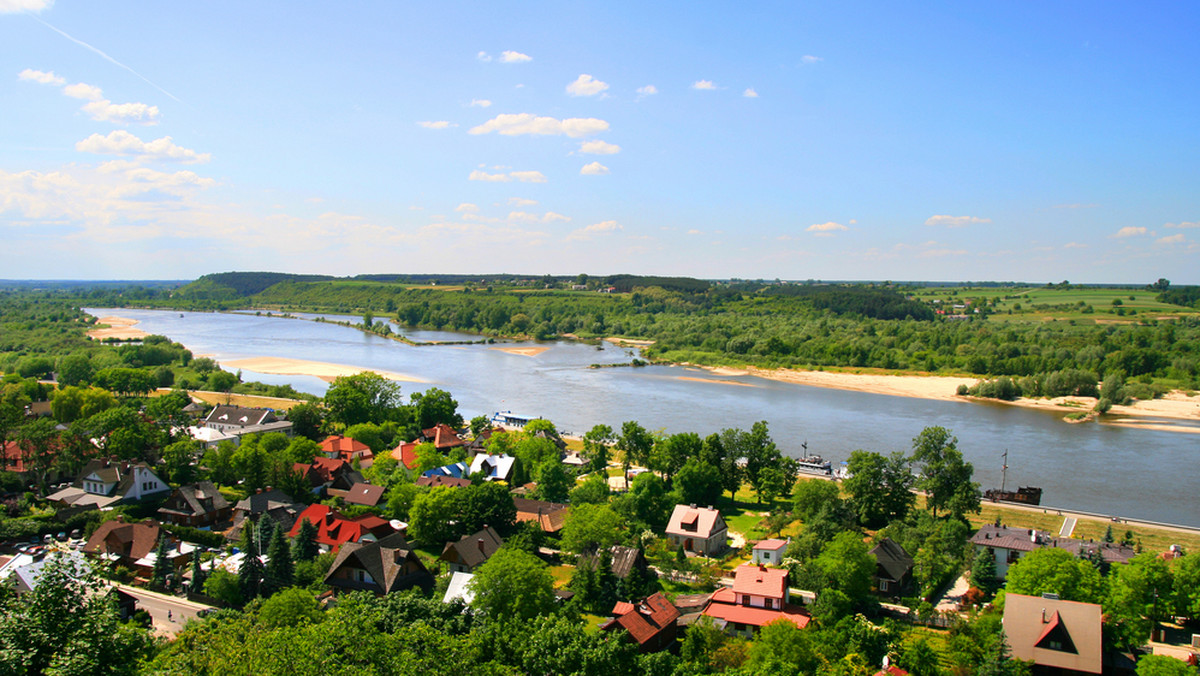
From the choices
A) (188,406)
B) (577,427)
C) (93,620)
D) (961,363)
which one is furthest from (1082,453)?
(188,406)

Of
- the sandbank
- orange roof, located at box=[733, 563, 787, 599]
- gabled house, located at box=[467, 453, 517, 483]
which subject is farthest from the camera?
the sandbank

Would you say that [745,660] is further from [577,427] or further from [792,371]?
[792,371]

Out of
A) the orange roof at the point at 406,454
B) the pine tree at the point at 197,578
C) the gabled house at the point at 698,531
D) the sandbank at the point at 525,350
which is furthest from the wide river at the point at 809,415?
the pine tree at the point at 197,578

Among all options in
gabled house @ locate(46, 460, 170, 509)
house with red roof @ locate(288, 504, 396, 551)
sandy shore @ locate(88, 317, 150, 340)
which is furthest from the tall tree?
sandy shore @ locate(88, 317, 150, 340)

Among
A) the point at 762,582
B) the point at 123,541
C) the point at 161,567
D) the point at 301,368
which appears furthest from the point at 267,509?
the point at 301,368

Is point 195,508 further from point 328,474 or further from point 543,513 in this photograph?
point 543,513

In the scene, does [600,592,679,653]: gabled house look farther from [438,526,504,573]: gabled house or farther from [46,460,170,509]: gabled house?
[46,460,170,509]: gabled house
